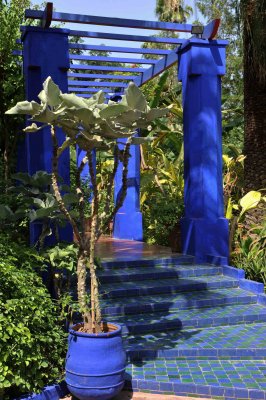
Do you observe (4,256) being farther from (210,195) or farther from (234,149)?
(234,149)

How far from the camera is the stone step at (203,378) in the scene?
4.64 metres

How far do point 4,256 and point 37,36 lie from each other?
3.55 meters

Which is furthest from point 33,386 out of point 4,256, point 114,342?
point 4,256

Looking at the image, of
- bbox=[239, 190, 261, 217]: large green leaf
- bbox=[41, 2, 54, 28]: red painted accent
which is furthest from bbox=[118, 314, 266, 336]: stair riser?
bbox=[41, 2, 54, 28]: red painted accent

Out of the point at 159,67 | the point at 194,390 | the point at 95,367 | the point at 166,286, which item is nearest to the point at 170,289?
the point at 166,286

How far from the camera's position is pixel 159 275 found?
7.43m

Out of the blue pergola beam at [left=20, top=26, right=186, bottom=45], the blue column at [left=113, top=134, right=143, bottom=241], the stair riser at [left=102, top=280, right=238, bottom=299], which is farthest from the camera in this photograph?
the blue column at [left=113, top=134, right=143, bottom=241]

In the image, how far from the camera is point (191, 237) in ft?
28.2

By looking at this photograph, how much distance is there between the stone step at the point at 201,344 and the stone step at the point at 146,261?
6.24ft

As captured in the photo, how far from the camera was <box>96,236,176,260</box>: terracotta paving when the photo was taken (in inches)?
335

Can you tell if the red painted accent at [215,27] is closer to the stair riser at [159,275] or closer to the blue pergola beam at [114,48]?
the blue pergola beam at [114,48]

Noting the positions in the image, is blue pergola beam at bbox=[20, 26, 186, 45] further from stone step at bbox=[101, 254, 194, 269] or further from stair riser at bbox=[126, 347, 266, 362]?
stair riser at bbox=[126, 347, 266, 362]

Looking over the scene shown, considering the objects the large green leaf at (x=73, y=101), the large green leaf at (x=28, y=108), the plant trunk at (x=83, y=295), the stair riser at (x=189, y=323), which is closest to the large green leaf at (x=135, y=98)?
the large green leaf at (x=73, y=101)

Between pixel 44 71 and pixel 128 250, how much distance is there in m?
3.80
